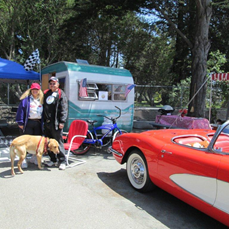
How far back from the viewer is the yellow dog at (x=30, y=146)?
4.28m

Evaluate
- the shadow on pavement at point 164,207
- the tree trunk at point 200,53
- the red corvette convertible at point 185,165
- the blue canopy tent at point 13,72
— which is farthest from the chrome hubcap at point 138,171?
the tree trunk at point 200,53

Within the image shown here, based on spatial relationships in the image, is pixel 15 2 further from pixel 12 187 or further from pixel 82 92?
pixel 12 187

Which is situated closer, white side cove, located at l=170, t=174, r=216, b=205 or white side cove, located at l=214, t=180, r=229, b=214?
white side cove, located at l=214, t=180, r=229, b=214

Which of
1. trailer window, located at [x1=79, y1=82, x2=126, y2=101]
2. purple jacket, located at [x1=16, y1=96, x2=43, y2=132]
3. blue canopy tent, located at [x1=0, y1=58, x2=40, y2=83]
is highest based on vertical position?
blue canopy tent, located at [x1=0, y1=58, x2=40, y2=83]

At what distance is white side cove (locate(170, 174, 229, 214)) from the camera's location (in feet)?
7.81

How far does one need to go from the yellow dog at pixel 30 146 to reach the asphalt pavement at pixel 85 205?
1.32 ft

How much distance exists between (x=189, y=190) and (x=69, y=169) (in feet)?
9.39

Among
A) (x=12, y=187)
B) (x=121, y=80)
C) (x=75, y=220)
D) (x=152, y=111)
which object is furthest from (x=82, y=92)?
(x=152, y=111)

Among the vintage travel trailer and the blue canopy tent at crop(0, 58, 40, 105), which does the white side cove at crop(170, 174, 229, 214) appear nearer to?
the vintage travel trailer

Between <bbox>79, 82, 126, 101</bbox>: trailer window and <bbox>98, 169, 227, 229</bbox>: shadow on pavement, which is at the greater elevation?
<bbox>79, 82, 126, 101</bbox>: trailer window

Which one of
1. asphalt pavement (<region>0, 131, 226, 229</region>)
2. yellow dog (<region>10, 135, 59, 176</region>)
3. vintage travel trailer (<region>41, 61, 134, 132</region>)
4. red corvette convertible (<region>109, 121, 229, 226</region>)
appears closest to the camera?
red corvette convertible (<region>109, 121, 229, 226</region>)

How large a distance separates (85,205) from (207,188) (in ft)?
5.61

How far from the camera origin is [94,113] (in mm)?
7355

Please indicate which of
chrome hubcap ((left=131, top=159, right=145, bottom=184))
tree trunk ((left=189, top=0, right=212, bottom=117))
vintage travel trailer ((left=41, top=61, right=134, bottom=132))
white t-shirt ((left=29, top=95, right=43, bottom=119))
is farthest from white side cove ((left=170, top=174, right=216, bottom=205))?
tree trunk ((left=189, top=0, right=212, bottom=117))
